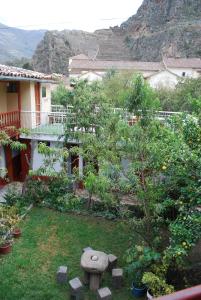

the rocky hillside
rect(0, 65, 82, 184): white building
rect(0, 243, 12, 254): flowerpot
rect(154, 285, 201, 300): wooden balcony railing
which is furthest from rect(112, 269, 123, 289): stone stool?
the rocky hillside

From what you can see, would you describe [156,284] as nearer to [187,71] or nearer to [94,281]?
[94,281]

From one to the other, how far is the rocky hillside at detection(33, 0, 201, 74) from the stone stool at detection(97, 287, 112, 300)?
211 ft

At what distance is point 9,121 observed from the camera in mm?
14297

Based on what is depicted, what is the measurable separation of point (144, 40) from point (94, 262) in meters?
77.4

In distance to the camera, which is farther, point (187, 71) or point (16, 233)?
point (187, 71)

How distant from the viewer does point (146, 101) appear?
8359 millimetres

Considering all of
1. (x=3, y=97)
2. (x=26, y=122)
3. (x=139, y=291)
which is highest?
(x=3, y=97)

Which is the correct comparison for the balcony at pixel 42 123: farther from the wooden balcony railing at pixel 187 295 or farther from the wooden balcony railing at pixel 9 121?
A: the wooden balcony railing at pixel 187 295

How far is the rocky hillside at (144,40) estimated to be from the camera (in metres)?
68.6

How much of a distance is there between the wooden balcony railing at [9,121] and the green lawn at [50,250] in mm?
3565

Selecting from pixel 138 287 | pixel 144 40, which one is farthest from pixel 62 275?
pixel 144 40

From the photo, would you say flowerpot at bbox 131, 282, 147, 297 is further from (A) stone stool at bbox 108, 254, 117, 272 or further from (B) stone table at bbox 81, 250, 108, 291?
(A) stone stool at bbox 108, 254, 117, 272

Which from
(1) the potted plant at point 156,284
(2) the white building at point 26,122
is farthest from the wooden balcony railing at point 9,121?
(1) the potted plant at point 156,284

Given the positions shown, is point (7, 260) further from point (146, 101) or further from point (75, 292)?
point (146, 101)
